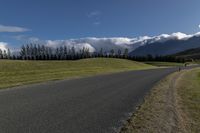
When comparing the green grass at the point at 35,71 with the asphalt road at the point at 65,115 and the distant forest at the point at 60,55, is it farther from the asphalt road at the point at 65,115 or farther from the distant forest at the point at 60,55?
the distant forest at the point at 60,55

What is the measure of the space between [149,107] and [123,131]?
361 centimetres

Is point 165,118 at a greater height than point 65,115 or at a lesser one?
lesser

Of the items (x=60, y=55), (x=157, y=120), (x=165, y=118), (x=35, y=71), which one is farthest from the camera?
(x=60, y=55)

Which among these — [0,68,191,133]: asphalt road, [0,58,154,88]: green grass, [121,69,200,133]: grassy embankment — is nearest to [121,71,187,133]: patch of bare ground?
[121,69,200,133]: grassy embankment

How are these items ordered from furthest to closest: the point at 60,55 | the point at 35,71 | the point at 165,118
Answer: the point at 60,55 < the point at 35,71 < the point at 165,118

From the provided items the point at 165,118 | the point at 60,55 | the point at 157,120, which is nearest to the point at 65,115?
the point at 157,120

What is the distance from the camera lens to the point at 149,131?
22.0 ft

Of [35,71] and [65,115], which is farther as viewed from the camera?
[35,71]

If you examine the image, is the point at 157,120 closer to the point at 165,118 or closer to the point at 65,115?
the point at 165,118

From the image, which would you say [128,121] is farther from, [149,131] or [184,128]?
[184,128]

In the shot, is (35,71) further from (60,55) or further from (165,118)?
(60,55)

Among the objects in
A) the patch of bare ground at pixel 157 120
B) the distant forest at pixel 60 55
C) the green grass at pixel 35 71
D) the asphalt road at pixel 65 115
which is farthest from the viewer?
the distant forest at pixel 60 55

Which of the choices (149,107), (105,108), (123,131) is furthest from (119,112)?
(123,131)

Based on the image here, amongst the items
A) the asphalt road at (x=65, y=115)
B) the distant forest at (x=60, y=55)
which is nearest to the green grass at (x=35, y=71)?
the asphalt road at (x=65, y=115)
